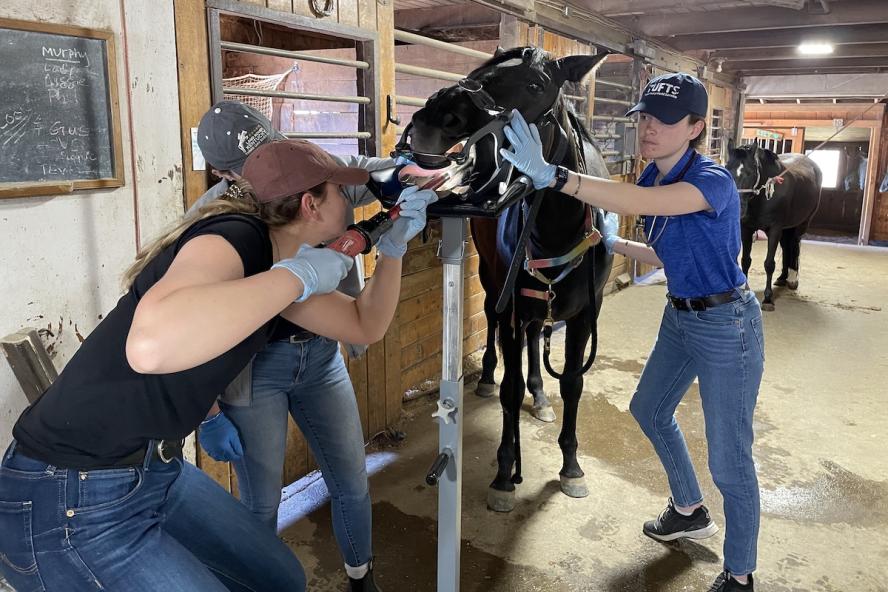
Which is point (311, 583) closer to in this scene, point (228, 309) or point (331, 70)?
point (228, 309)

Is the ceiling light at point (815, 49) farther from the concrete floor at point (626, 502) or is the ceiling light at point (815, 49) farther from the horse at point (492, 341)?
the horse at point (492, 341)

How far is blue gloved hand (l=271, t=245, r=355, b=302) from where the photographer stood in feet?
3.61

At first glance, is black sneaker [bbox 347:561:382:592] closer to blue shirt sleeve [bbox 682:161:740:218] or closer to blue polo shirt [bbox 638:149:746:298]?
blue polo shirt [bbox 638:149:746:298]

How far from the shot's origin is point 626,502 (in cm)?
264

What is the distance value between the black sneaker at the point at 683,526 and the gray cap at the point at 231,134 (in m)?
1.91

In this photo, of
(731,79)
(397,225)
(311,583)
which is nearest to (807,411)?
(311,583)

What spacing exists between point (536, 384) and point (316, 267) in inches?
104

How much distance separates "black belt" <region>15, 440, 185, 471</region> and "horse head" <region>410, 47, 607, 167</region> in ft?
2.65

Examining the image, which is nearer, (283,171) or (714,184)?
(283,171)

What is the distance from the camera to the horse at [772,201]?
5.96 m

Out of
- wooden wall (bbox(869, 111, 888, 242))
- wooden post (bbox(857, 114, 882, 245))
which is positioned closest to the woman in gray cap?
wooden post (bbox(857, 114, 882, 245))

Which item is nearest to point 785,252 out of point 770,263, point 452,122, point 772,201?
point 770,263

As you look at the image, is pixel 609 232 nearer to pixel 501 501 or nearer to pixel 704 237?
pixel 704 237

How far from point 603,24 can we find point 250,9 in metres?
3.86
